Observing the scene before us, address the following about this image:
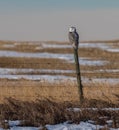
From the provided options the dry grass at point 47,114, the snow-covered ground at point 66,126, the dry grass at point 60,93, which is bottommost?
the dry grass at point 60,93

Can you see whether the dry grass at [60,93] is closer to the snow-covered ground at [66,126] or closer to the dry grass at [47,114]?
the dry grass at [47,114]

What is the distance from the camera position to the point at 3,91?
60.3 ft

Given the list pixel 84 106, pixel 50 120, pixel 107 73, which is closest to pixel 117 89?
pixel 84 106

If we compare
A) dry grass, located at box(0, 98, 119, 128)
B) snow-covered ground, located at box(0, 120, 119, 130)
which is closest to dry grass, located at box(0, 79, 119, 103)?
dry grass, located at box(0, 98, 119, 128)

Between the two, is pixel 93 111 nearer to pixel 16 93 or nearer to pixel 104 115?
pixel 104 115

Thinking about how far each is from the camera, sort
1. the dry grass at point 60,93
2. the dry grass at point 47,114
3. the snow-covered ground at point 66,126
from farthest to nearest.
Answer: the dry grass at point 60,93, the dry grass at point 47,114, the snow-covered ground at point 66,126

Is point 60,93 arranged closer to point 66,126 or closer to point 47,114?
point 47,114

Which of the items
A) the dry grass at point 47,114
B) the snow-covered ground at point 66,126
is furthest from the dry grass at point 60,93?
the snow-covered ground at point 66,126

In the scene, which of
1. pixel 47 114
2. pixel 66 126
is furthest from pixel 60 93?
pixel 66 126

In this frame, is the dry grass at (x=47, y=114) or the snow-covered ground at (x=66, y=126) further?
the dry grass at (x=47, y=114)

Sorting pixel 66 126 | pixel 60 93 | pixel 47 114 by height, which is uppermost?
pixel 47 114

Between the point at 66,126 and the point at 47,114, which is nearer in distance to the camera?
the point at 66,126

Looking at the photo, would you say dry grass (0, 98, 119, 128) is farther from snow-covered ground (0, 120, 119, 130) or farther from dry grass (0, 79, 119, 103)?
dry grass (0, 79, 119, 103)

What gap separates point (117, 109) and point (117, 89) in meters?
6.42
